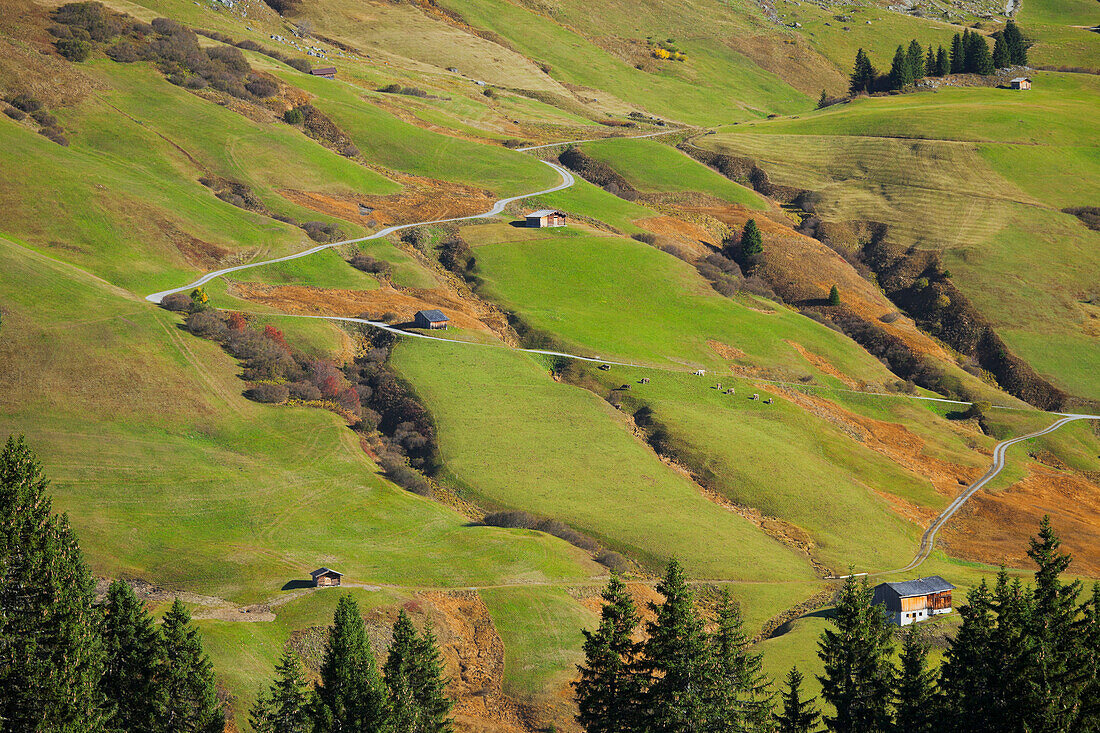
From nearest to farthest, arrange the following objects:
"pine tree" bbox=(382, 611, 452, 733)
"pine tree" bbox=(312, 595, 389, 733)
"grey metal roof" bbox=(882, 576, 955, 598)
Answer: "pine tree" bbox=(312, 595, 389, 733)
"pine tree" bbox=(382, 611, 452, 733)
"grey metal roof" bbox=(882, 576, 955, 598)

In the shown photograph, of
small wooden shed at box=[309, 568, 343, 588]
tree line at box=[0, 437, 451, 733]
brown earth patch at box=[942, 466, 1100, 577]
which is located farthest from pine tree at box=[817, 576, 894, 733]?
brown earth patch at box=[942, 466, 1100, 577]

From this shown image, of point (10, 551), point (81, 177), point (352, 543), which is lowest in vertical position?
point (352, 543)

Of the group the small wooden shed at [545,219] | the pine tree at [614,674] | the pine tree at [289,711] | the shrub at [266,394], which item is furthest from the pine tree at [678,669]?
the small wooden shed at [545,219]

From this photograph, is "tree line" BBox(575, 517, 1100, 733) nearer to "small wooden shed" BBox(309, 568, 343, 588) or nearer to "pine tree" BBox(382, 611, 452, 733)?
"pine tree" BBox(382, 611, 452, 733)

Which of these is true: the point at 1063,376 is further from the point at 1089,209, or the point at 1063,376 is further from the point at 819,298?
the point at 1089,209

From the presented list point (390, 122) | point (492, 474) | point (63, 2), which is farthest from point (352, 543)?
point (63, 2)

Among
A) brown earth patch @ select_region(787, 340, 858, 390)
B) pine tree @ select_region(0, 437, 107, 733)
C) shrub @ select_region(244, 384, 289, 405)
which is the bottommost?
shrub @ select_region(244, 384, 289, 405)

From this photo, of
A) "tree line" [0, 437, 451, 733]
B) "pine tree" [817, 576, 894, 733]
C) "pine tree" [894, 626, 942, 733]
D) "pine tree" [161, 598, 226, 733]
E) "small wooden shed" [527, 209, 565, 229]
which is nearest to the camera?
"tree line" [0, 437, 451, 733]
